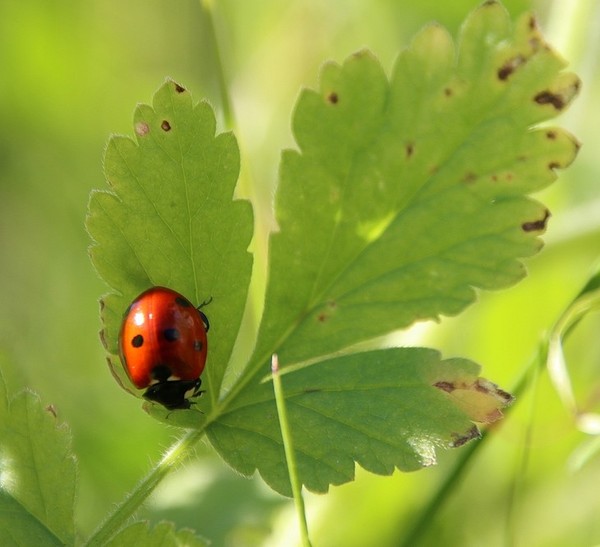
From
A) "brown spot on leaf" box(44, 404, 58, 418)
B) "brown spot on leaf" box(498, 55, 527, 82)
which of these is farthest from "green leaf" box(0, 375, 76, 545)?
"brown spot on leaf" box(498, 55, 527, 82)

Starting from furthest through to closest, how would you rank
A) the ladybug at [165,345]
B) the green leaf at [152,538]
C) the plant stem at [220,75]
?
the plant stem at [220,75], the ladybug at [165,345], the green leaf at [152,538]

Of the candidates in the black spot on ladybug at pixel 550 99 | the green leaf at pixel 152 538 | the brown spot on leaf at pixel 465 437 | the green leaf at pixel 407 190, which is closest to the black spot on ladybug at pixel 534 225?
the green leaf at pixel 407 190

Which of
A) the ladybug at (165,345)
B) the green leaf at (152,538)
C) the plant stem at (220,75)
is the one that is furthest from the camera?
the plant stem at (220,75)

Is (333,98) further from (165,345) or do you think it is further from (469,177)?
(165,345)

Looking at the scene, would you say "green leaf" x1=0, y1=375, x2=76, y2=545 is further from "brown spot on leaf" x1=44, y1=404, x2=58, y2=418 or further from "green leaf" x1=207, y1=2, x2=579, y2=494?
"green leaf" x1=207, y1=2, x2=579, y2=494

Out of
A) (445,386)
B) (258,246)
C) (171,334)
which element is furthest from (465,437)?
(258,246)

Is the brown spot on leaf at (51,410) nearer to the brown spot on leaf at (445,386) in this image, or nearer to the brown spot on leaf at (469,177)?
the brown spot on leaf at (445,386)
